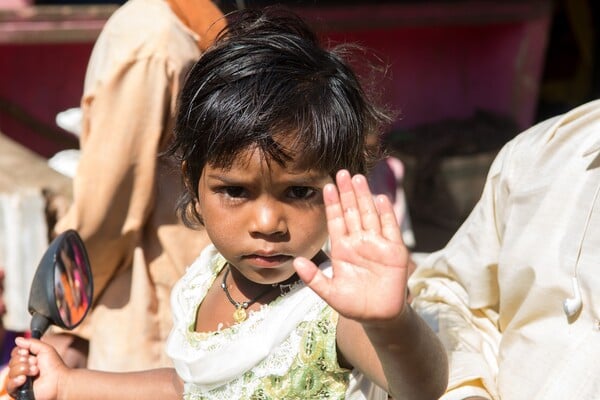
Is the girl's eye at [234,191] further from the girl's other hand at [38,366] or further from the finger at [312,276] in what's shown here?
the girl's other hand at [38,366]

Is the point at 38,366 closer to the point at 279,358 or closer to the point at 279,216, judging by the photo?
the point at 279,358

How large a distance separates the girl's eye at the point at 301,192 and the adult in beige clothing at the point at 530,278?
580 mm

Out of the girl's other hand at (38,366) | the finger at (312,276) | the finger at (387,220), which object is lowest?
the girl's other hand at (38,366)

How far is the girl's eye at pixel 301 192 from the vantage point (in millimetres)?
1655

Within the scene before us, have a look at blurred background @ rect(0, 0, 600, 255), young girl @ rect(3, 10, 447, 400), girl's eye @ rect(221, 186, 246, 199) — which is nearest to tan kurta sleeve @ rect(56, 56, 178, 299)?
young girl @ rect(3, 10, 447, 400)

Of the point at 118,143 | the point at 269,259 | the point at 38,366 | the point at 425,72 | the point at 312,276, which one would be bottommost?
the point at 425,72

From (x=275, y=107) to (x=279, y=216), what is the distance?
19 centimetres

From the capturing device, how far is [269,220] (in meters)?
1.61

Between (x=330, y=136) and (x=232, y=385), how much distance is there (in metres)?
0.50

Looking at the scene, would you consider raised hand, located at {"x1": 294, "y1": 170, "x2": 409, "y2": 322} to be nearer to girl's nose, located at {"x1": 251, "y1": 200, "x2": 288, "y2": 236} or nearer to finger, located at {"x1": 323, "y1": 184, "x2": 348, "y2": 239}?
finger, located at {"x1": 323, "y1": 184, "x2": 348, "y2": 239}

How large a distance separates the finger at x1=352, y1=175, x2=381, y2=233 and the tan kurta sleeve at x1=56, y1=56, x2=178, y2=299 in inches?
49.8

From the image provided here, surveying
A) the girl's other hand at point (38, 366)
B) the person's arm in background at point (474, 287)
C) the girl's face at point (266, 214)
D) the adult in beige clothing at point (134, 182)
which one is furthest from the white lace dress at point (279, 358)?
the adult in beige clothing at point (134, 182)

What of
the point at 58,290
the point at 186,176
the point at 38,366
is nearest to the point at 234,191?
the point at 186,176

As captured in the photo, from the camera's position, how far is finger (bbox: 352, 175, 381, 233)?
141cm
